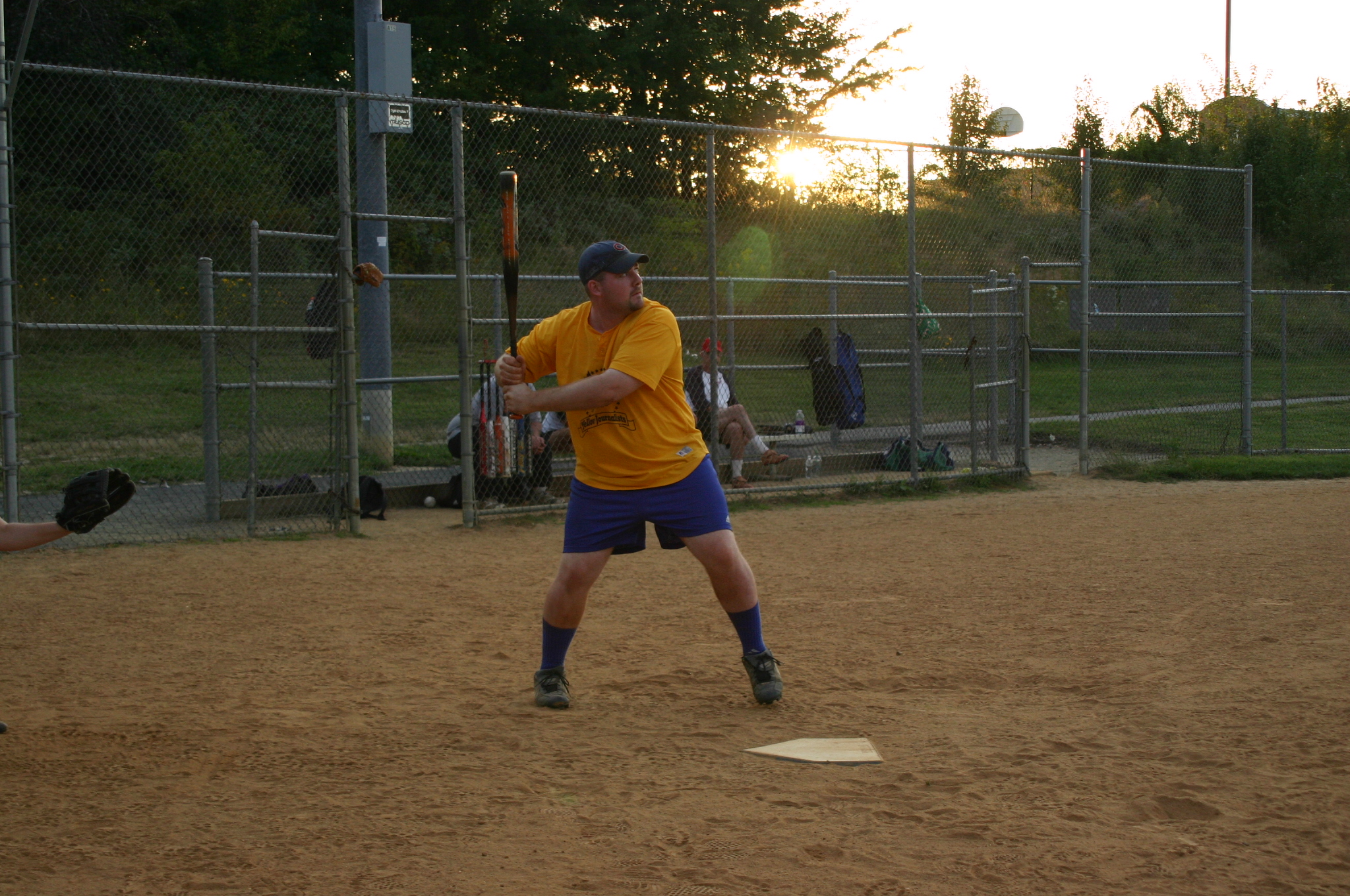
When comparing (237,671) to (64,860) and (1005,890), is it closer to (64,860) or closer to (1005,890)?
(64,860)

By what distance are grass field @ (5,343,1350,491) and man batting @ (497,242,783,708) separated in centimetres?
526

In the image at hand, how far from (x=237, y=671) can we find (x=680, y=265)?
9.32m

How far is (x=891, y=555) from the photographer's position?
27.6 feet

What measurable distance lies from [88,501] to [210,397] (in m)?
5.18

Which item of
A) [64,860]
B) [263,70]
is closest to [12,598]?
[64,860]

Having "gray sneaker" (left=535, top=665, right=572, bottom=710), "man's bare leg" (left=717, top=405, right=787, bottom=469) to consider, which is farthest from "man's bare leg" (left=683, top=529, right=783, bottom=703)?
"man's bare leg" (left=717, top=405, right=787, bottom=469)

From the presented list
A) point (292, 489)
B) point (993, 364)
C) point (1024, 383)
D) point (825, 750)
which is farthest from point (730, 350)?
point (825, 750)

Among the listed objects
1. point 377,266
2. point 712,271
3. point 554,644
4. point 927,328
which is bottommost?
point 554,644

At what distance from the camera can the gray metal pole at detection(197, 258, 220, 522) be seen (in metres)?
8.90

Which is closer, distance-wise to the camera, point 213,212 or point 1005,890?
point 1005,890

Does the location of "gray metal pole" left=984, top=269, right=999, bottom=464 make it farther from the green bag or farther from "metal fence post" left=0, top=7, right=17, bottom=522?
"metal fence post" left=0, top=7, right=17, bottom=522

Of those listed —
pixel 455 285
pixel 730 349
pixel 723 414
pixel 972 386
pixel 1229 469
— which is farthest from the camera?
pixel 1229 469

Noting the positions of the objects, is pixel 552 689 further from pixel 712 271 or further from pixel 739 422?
pixel 739 422

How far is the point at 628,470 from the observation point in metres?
4.75
